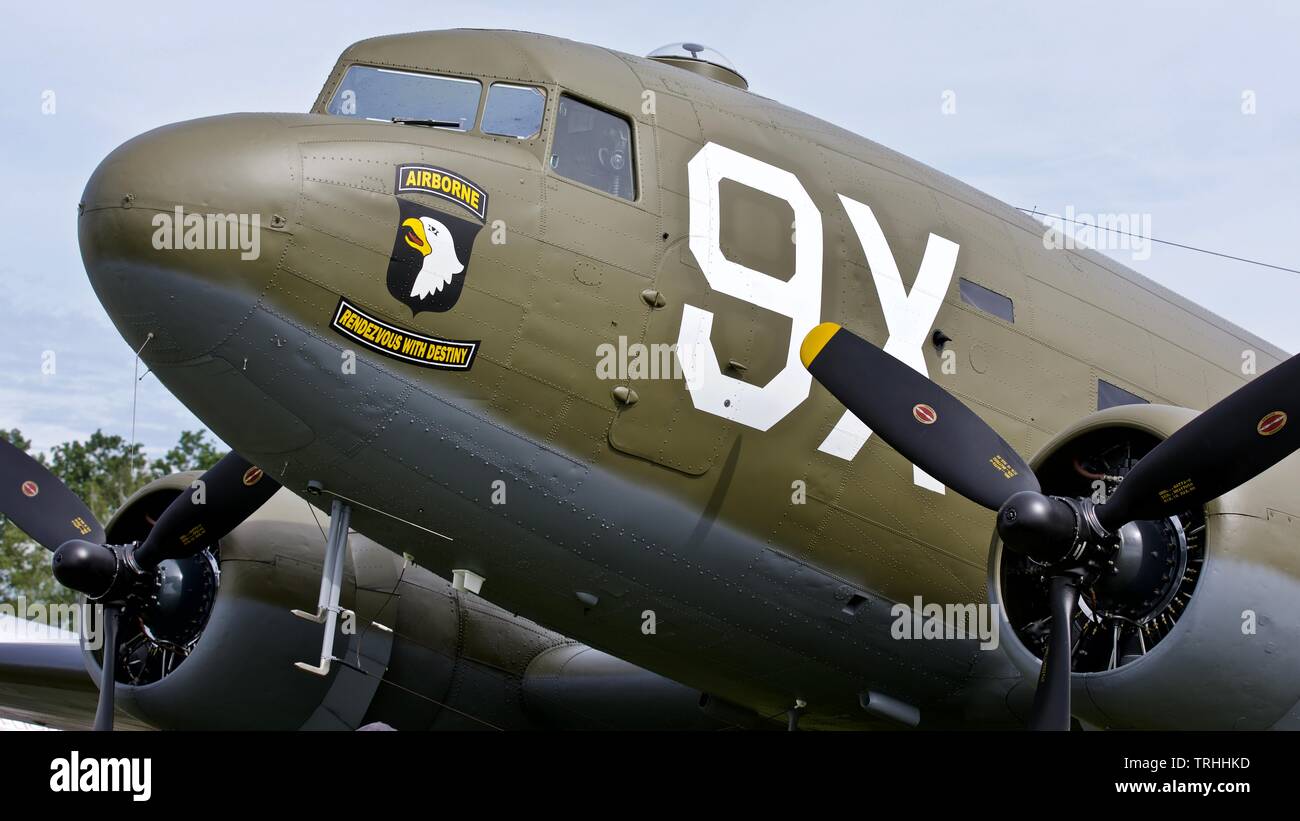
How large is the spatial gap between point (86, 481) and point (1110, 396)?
4520cm

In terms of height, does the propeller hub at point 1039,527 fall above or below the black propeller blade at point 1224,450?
below

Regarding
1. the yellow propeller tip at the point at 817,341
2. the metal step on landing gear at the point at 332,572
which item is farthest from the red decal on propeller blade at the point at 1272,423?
the metal step on landing gear at the point at 332,572

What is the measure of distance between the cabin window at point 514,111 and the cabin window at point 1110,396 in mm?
4713

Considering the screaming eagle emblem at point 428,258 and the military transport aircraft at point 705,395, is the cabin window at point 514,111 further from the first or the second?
the screaming eagle emblem at point 428,258

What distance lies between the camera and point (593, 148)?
9.51 meters

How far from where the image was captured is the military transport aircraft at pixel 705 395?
8531 millimetres

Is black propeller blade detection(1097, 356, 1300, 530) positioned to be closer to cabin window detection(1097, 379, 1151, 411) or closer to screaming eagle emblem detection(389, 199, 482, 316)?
cabin window detection(1097, 379, 1151, 411)

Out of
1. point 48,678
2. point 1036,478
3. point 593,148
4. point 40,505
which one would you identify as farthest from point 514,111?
point 48,678

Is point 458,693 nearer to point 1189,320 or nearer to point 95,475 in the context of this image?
point 1189,320

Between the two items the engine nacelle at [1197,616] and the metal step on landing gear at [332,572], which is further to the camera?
the engine nacelle at [1197,616]

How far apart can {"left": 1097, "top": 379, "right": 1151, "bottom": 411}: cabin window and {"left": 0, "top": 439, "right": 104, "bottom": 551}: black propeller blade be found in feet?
27.0

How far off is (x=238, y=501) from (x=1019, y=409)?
6.01m

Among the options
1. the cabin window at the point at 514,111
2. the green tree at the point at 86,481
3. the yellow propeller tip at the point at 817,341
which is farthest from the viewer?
the green tree at the point at 86,481
